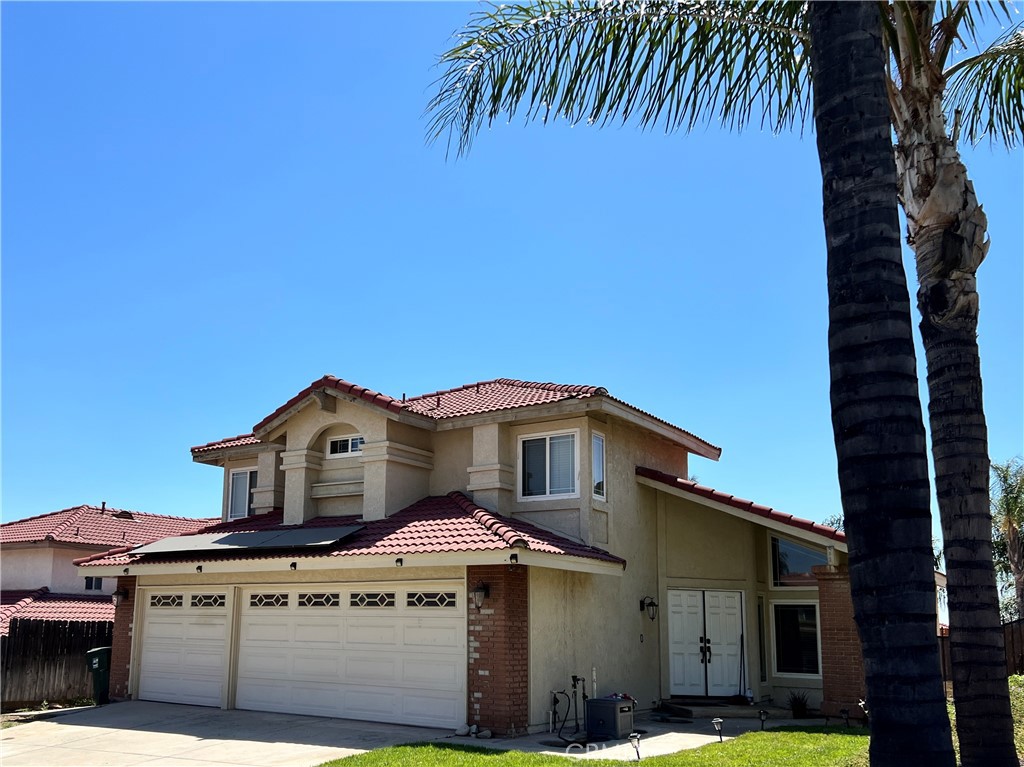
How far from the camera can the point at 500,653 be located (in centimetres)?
1454

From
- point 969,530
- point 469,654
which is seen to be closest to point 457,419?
point 469,654

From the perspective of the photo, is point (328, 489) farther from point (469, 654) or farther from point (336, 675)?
point (469, 654)

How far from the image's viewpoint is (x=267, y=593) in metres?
17.7

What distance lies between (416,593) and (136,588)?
7119mm

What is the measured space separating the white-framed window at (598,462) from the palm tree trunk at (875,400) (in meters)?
11.7

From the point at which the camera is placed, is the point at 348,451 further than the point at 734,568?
No

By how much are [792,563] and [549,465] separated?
5.89m

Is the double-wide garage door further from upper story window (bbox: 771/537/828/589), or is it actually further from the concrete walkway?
upper story window (bbox: 771/537/828/589)

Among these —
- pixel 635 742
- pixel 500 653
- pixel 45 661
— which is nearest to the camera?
pixel 635 742

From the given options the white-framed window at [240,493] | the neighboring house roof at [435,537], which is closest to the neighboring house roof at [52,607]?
the white-framed window at [240,493]

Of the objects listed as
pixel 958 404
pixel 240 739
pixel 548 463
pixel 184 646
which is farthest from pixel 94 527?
pixel 958 404

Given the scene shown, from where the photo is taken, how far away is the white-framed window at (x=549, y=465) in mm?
16891

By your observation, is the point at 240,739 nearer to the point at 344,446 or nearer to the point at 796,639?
the point at 344,446

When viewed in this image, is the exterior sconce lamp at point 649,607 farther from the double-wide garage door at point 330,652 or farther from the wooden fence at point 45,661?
the wooden fence at point 45,661
